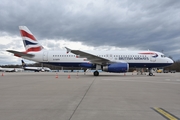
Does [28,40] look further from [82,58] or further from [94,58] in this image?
[94,58]

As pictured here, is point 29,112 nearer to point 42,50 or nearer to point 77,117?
point 77,117

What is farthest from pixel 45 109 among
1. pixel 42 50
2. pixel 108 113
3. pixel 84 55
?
pixel 42 50

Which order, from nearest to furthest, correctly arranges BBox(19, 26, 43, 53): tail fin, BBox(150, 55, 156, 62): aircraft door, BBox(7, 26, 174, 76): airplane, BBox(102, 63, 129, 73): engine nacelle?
1. BBox(102, 63, 129, 73): engine nacelle
2. BBox(7, 26, 174, 76): airplane
3. BBox(150, 55, 156, 62): aircraft door
4. BBox(19, 26, 43, 53): tail fin

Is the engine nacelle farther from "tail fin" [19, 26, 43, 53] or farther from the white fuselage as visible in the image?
"tail fin" [19, 26, 43, 53]

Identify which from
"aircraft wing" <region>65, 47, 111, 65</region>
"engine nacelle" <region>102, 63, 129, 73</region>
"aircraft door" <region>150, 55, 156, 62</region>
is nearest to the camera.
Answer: "aircraft wing" <region>65, 47, 111, 65</region>

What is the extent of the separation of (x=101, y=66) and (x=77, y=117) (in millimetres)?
19059

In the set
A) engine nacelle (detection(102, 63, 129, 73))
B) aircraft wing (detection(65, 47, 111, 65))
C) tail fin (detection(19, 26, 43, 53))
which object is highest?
tail fin (detection(19, 26, 43, 53))

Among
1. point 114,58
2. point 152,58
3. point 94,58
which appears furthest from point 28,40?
point 152,58

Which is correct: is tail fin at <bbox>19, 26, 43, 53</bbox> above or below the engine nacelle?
above

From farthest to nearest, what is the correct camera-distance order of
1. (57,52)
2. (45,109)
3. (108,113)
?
(57,52)
(45,109)
(108,113)

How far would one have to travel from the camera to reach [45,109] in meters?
5.17

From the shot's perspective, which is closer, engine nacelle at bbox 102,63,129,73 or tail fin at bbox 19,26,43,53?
engine nacelle at bbox 102,63,129,73

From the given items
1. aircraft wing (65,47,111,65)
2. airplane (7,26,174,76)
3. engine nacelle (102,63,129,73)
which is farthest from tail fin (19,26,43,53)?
engine nacelle (102,63,129,73)

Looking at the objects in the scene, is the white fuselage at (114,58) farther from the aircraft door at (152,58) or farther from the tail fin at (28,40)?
the tail fin at (28,40)
